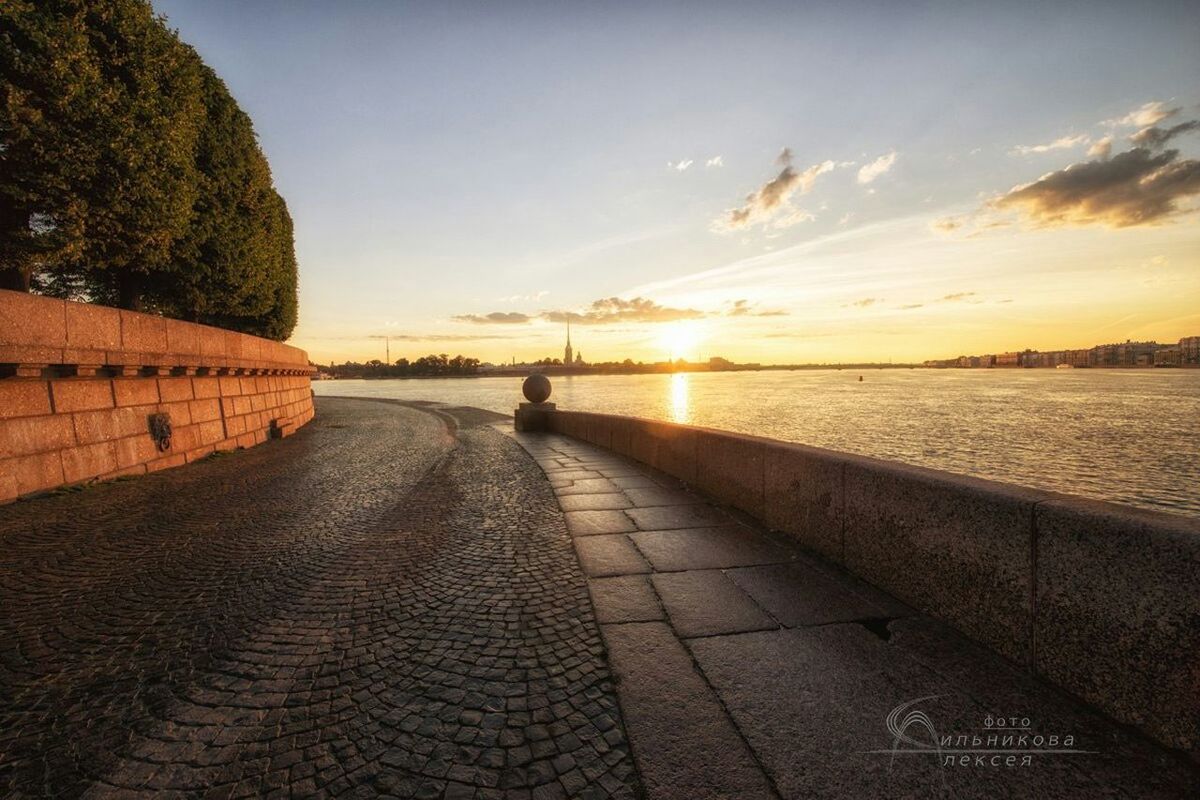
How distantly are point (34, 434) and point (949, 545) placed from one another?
31.3 ft

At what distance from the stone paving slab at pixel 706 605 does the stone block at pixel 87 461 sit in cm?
787

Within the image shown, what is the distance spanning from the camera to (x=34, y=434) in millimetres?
5742

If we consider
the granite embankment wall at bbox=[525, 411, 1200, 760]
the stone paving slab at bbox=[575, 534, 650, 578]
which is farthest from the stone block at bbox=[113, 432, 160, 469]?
the granite embankment wall at bbox=[525, 411, 1200, 760]

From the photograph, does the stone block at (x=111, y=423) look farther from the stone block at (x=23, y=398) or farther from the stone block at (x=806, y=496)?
the stone block at (x=806, y=496)

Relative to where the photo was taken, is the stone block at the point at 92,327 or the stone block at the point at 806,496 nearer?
the stone block at the point at 806,496

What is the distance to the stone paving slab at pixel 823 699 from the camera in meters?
1.67

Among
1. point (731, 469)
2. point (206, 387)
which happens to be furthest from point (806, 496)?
point (206, 387)

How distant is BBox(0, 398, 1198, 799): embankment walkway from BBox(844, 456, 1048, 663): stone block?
0.16 metres

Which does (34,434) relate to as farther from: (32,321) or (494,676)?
(494,676)

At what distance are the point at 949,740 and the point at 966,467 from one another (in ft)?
64.2

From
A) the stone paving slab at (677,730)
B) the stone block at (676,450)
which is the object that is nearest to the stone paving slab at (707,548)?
the stone paving slab at (677,730)

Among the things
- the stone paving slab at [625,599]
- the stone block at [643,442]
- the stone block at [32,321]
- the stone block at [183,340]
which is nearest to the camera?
the stone paving slab at [625,599]

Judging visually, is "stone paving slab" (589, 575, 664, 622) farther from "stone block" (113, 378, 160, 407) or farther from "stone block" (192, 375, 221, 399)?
"stone block" (192, 375, 221, 399)

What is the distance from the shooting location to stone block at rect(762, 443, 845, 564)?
3.66 meters
